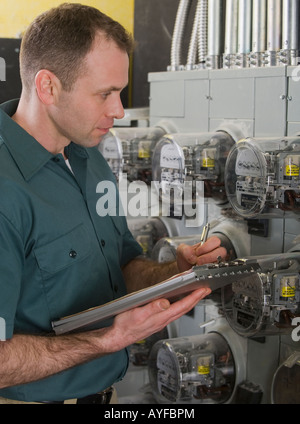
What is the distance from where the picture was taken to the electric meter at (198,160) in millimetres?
1884

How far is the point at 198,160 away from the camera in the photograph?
190cm

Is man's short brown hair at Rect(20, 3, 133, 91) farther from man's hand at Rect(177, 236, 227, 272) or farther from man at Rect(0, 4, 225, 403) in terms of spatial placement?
man's hand at Rect(177, 236, 227, 272)

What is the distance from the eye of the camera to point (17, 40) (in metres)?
1.98

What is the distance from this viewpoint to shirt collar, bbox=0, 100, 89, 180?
1358 millimetres

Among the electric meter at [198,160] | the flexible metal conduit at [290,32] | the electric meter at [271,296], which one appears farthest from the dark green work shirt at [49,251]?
the flexible metal conduit at [290,32]

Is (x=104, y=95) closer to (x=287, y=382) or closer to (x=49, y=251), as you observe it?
(x=49, y=251)

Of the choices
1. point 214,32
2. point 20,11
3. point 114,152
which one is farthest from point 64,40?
point 114,152

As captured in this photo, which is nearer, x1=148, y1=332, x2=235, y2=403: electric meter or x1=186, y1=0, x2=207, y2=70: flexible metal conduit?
x1=148, y1=332, x2=235, y2=403: electric meter

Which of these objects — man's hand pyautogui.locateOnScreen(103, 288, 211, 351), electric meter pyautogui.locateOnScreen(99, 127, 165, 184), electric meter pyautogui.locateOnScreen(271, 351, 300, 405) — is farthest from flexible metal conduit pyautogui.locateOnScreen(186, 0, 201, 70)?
man's hand pyautogui.locateOnScreen(103, 288, 211, 351)

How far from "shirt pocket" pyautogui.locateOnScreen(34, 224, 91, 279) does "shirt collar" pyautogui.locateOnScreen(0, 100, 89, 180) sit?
0.14m

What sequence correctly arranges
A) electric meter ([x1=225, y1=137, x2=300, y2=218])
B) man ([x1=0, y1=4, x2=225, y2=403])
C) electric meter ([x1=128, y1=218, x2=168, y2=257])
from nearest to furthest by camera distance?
man ([x1=0, y1=4, x2=225, y2=403]) → electric meter ([x1=225, y1=137, x2=300, y2=218]) → electric meter ([x1=128, y1=218, x2=168, y2=257])
